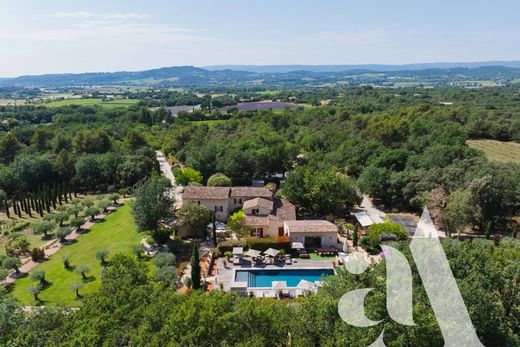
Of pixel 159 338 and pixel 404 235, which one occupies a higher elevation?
pixel 159 338

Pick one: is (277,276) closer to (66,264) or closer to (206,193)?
(206,193)

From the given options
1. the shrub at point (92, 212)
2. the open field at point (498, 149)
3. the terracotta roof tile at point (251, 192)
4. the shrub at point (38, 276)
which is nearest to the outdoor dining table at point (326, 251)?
the terracotta roof tile at point (251, 192)

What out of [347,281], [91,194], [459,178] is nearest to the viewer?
[347,281]

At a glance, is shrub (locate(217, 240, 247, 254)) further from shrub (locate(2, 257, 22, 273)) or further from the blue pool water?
shrub (locate(2, 257, 22, 273))

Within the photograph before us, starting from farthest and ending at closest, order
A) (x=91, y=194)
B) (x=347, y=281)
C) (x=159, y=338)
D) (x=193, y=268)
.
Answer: (x=91, y=194)
(x=193, y=268)
(x=347, y=281)
(x=159, y=338)

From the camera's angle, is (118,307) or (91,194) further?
(91,194)

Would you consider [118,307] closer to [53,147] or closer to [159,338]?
[159,338]

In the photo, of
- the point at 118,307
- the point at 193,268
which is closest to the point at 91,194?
the point at 193,268
